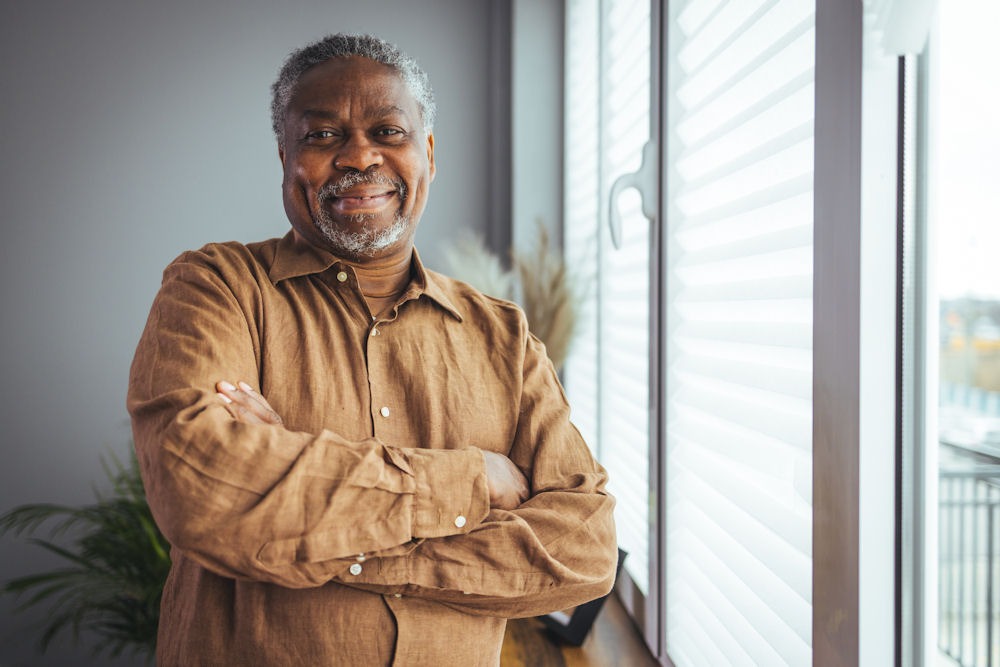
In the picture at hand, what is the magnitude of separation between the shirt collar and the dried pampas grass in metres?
1.00

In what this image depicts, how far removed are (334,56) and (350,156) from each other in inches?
7.6

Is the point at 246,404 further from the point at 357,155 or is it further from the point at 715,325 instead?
the point at 715,325

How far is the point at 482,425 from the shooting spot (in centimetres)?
131

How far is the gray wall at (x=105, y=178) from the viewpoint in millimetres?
2742

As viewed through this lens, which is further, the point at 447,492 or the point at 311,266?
the point at 311,266

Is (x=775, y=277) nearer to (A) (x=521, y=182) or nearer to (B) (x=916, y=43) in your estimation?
(B) (x=916, y=43)

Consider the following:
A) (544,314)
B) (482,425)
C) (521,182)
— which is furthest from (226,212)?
(482,425)

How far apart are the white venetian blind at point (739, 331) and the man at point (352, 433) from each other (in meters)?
0.25

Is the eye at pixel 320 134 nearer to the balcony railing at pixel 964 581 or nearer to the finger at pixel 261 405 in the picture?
the finger at pixel 261 405

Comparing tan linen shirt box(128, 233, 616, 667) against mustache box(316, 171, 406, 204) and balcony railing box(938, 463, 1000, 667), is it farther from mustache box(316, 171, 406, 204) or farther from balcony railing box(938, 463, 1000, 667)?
balcony railing box(938, 463, 1000, 667)

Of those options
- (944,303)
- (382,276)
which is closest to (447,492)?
(382,276)

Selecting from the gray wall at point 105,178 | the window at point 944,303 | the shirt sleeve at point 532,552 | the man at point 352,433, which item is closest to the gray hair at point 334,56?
the man at point 352,433

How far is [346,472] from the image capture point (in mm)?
1015

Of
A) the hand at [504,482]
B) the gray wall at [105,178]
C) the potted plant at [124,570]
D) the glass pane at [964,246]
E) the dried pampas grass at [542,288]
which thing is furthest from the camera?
the gray wall at [105,178]
